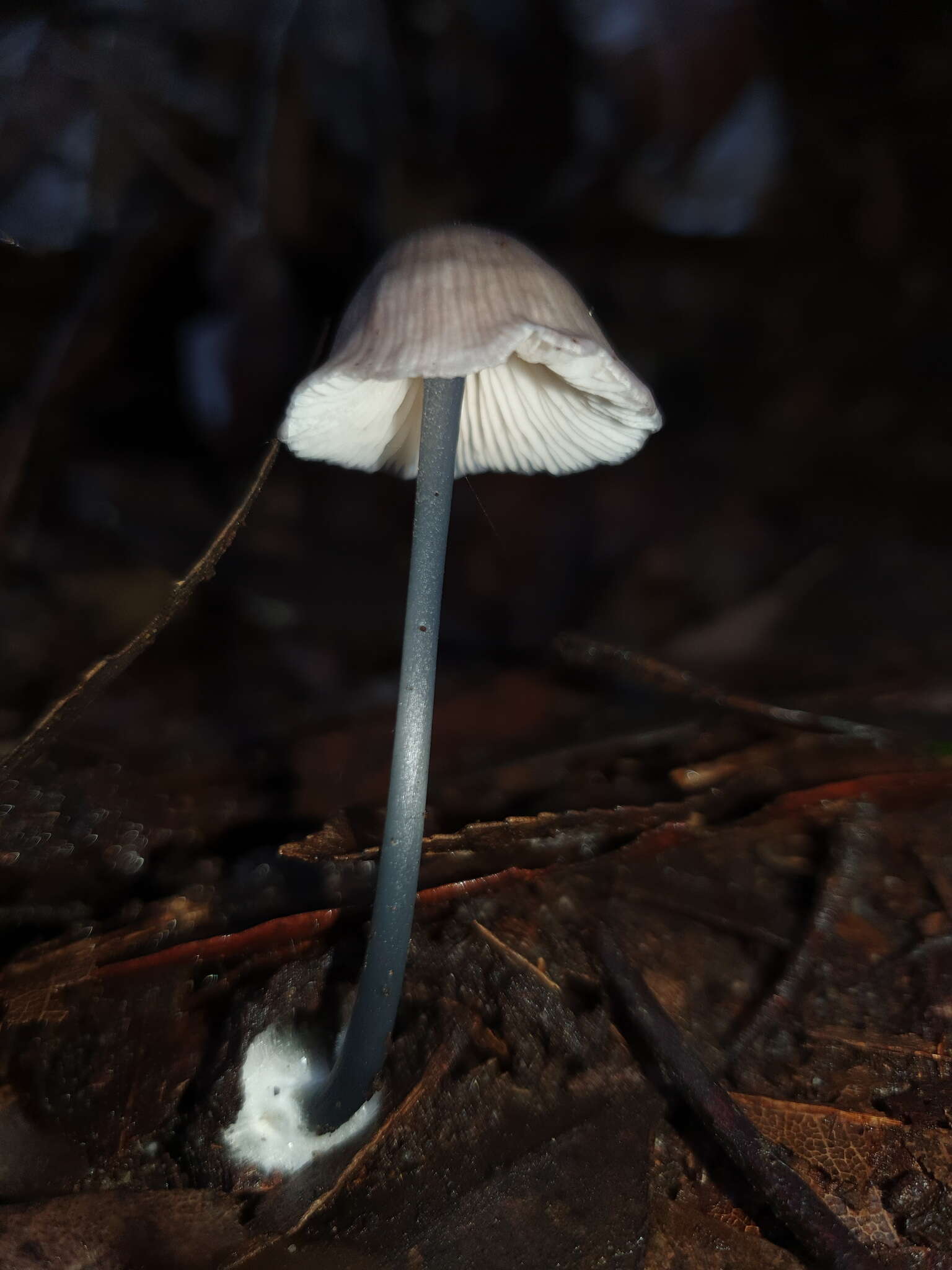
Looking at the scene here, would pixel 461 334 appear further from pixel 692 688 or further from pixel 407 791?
pixel 692 688

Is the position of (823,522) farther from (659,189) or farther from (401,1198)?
(401,1198)

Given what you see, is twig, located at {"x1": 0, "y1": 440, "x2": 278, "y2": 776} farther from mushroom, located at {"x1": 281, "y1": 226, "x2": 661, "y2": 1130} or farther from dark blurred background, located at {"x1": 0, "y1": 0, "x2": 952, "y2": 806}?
dark blurred background, located at {"x1": 0, "y1": 0, "x2": 952, "y2": 806}

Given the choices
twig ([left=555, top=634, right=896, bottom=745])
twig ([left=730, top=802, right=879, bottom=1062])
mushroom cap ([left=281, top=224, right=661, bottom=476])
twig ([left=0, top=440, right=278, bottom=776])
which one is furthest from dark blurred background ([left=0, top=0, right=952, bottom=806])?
mushroom cap ([left=281, top=224, right=661, bottom=476])

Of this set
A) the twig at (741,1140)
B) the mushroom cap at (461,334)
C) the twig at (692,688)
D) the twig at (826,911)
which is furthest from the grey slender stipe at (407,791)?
the twig at (692,688)

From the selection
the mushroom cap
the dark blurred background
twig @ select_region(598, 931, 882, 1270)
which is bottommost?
twig @ select_region(598, 931, 882, 1270)

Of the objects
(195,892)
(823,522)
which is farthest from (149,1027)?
(823,522)

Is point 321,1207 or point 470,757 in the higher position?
point 470,757
